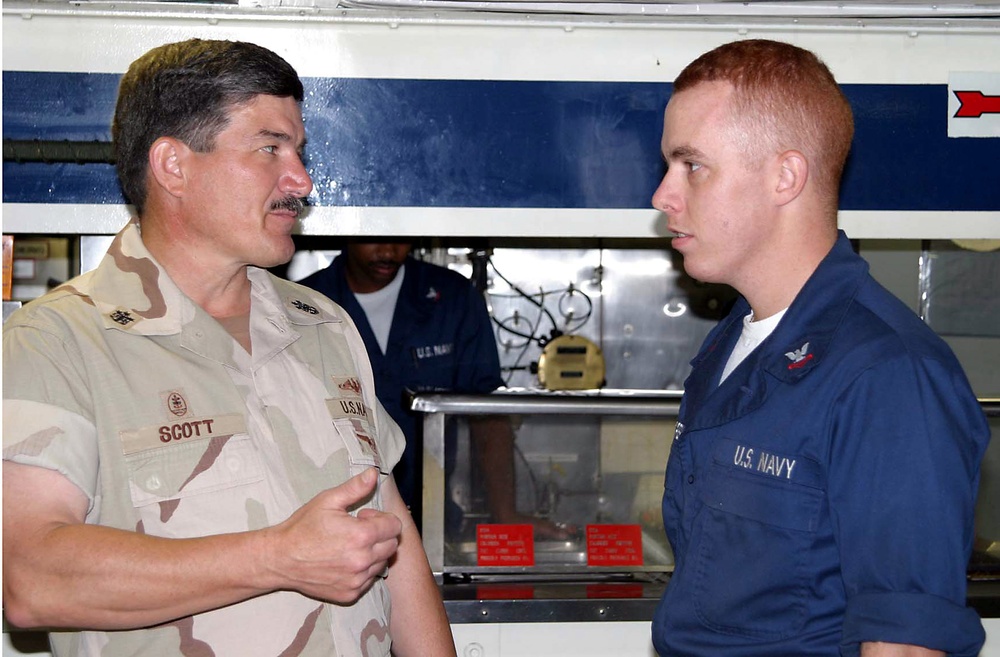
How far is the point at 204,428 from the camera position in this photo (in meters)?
1.44

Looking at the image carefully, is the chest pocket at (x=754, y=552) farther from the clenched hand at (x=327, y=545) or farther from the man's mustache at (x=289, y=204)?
the man's mustache at (x=289, y=204)

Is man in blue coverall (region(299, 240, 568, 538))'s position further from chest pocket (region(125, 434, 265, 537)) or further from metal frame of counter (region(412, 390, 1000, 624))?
chest pocket (region(125, 434, 265, 537))

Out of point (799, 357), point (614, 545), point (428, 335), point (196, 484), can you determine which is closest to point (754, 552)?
point (799, 357)

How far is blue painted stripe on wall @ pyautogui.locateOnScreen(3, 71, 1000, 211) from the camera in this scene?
2.19 metres

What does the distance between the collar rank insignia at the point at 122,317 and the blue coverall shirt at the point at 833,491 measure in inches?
32.9

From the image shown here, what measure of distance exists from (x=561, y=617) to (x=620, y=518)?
38 cm

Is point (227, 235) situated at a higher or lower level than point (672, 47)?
lower

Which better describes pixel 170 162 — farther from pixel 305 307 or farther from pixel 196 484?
Answer: pixel 196 484

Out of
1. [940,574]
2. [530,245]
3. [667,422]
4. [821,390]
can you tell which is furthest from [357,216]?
[530,245]

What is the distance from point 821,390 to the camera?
1293 mm

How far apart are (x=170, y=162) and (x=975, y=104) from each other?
173 cm

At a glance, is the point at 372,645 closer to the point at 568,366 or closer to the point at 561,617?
the point at 561,617

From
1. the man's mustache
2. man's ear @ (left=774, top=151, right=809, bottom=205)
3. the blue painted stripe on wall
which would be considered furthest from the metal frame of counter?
man's ear @ (left=774, top=151, right=809, bottom=205)

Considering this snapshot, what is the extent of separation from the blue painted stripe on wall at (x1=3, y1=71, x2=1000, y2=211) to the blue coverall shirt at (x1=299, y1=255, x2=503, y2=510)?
1203mm
